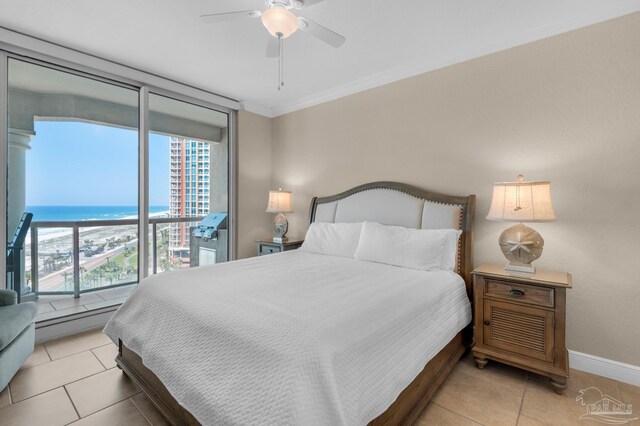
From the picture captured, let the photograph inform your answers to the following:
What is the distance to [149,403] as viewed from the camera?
6.04 ft

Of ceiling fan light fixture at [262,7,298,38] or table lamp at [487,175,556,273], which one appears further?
table lamp at [487,175,556,273]

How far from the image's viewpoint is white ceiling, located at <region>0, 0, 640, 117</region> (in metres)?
2.15

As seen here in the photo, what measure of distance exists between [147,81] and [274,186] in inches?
81.9

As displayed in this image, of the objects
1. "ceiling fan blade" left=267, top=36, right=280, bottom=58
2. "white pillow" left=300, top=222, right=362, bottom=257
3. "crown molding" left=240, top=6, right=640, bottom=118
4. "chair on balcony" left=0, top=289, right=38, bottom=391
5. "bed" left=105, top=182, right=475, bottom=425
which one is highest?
"crown molding" left=240, top=6, right=640, bottom=118

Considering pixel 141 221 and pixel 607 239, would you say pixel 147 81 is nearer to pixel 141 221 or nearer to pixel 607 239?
pixel 141 221

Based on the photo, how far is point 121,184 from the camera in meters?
3.37

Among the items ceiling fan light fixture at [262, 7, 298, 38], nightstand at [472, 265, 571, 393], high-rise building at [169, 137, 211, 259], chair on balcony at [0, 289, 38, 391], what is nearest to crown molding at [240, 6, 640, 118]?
high-rise building at [169, 137, 211, 259]

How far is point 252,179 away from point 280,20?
2706mm

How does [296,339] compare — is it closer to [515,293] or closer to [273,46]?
[515,293]

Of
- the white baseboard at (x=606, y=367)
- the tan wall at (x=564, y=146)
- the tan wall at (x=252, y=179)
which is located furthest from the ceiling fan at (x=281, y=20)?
the white baseboard at (x=606, y=367)

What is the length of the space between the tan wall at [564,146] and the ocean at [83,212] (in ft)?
10.1

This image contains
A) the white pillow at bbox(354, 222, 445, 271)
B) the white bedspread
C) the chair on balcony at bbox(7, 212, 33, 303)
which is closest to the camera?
the white bedspread

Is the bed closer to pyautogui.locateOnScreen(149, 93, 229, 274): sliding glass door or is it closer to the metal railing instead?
the metal railing

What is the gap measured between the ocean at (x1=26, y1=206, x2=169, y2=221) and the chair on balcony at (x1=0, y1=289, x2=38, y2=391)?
1.02 metres
